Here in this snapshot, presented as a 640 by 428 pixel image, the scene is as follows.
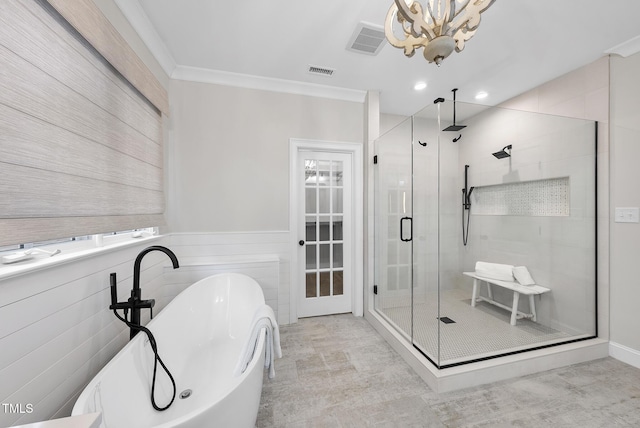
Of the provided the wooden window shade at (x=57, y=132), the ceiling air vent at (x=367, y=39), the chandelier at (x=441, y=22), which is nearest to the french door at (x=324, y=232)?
the ceiling air vent at (x=367, y=39)

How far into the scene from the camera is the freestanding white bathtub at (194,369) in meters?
0.90

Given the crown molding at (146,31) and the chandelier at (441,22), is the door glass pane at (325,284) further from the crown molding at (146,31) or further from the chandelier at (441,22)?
the crown molding at (146,31)

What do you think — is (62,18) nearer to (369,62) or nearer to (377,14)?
(377,14)

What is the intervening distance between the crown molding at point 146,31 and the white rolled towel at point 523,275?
3784mm

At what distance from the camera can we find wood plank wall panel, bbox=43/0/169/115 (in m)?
1.10

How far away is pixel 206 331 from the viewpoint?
2049 mm

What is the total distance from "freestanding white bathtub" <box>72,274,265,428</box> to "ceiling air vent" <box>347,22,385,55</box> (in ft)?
7.19

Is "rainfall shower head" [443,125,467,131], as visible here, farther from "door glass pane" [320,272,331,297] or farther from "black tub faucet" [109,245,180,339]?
"black tub faucet" [109,245,180,339]

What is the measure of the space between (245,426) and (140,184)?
1.70 metres

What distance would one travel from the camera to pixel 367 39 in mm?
1929

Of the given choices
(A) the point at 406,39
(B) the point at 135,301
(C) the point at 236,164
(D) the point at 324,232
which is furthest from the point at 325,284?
(A) the point at 406,39

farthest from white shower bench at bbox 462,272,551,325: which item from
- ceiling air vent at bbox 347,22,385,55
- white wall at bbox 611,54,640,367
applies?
ceiling air vent at bbox 347,22,385,55

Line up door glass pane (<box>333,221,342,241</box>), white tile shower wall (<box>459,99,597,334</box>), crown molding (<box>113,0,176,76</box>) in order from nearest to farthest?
1. crown molding (<box>113,0,176,76</box>)
2. white tile shower wall (<box>459,99,597,334</box>)
3. door glass pane (<box>333,221,342,241</box>)

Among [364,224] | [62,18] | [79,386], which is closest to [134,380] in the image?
[79,386]
